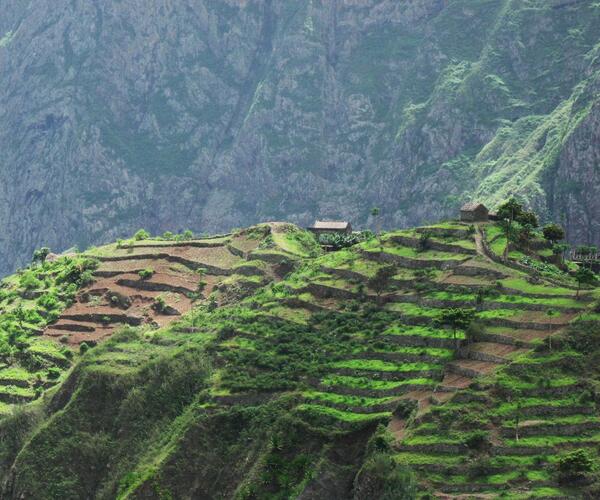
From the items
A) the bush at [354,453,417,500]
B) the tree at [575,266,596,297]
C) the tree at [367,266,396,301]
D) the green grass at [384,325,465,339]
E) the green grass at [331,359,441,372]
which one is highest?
the tree at [575,266,596,297]

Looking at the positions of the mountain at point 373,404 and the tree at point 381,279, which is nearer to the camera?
the mountain at point 373,404

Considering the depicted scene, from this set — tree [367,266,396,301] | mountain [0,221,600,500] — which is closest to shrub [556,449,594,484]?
mountain [0,221,600,500]

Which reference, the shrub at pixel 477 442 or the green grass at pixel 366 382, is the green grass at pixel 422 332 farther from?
the shrub at pixel 477 442

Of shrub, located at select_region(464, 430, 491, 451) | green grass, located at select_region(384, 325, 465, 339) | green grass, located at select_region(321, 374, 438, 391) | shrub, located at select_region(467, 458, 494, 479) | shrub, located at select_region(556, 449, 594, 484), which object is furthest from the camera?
green grass, located at select_region(384, 325, 465, 339)

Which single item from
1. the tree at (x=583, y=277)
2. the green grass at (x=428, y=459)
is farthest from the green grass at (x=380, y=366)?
the tree at (x=583, y=277)

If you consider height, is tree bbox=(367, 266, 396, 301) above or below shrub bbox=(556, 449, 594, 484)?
above

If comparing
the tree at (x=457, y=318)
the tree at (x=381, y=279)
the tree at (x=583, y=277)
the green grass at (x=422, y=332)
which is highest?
the tree at (x=583, y=277)

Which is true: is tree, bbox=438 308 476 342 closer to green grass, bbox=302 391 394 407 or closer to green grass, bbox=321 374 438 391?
green grass, bbox=321 374 438 391
